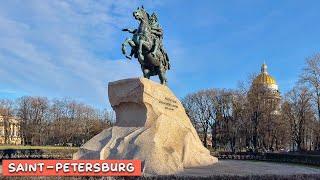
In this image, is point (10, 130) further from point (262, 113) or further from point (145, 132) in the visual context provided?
point (145, 132)

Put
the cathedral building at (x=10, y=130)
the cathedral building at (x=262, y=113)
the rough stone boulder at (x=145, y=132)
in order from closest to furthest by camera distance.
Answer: the rough stone boulder at (x=145, y=132)
the cathedral building at (x=262, y=113)
the cathedral building at (x=10, y=130)

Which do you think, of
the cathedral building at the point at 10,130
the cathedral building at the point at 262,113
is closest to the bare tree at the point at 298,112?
the cathedral building at the point at 262,113

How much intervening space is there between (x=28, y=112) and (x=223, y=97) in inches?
1346

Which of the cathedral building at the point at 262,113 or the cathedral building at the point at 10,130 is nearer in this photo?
the cathedral building at the point at 262,113

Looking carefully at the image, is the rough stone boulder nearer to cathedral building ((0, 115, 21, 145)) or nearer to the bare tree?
the bare tree

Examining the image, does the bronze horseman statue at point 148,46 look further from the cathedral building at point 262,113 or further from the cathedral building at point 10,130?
the cathedral building at point 10,130

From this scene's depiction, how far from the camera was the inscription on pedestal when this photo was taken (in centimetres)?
1966

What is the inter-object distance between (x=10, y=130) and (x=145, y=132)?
68610mm

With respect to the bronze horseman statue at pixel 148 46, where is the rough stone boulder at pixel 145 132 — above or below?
below

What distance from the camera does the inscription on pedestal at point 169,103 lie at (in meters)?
19.7

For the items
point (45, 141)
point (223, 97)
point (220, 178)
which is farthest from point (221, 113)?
point (220, 178)

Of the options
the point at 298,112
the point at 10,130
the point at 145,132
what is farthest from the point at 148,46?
the point at 10,130

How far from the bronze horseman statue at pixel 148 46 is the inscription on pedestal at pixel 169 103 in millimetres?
2167

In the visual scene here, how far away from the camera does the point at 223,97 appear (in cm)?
6050
